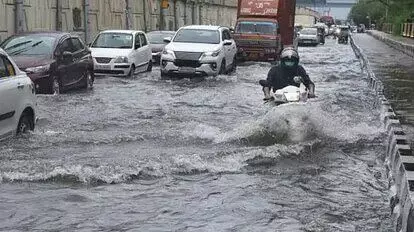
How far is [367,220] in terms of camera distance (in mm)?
6301

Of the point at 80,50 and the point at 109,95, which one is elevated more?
the point at 80,50

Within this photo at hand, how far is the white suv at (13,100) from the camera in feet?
29.8

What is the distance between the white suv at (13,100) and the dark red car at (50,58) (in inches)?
176

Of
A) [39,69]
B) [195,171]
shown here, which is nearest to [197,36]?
[39,69]

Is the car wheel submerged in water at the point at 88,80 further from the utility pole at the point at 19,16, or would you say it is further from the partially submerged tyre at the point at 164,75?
the utility pole at the point at 19,16

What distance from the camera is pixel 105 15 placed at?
1328 inches

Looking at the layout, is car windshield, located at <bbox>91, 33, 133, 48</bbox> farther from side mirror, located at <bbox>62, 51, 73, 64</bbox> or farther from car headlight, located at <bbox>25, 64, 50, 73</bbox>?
car headlight, located at <bbox>25, 64, 50, 73</bbox>

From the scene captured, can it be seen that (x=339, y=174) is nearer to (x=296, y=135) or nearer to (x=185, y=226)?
(x=296, y=135)

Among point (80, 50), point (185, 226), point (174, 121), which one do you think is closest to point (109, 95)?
point (80, 50)

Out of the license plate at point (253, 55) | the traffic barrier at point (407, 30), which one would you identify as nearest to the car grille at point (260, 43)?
the license plate at point (253, 55)

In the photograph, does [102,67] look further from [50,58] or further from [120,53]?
[50,58]

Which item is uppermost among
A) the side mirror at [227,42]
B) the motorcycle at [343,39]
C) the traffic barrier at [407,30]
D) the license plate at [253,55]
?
the side mirror at [227,42]

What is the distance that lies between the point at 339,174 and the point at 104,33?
15.0 m

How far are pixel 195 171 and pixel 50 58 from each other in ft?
25.9
